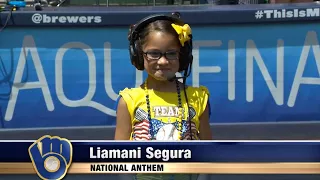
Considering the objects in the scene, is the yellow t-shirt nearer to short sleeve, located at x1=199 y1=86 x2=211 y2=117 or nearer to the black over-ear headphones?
short sleeve, located at x1=199 y1=86 x2=211 y2=117

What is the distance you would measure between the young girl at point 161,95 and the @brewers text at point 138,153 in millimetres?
224

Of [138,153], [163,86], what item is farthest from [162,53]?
[138,153]

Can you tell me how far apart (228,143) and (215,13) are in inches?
52.6

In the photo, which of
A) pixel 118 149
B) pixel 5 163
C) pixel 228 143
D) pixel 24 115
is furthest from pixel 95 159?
pixel 24 115

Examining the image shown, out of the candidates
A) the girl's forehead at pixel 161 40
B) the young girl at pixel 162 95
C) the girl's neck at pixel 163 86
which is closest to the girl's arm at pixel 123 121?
the young girl at pixel 162 95

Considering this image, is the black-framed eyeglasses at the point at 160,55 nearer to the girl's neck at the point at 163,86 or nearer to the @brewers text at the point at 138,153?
the girl's neck at the point at 163,86

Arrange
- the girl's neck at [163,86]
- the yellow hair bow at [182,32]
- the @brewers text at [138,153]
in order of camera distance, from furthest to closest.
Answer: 1. the girl's neck at [163,86]
2. the yellow hair bow at [182,32]
3. the @brewers text at [138,153]

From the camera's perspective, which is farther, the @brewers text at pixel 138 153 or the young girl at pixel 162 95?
the young girl at pixel 162 95

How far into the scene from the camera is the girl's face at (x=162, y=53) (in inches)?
86.8

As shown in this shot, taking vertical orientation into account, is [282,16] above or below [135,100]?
above

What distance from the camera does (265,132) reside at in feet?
10.6

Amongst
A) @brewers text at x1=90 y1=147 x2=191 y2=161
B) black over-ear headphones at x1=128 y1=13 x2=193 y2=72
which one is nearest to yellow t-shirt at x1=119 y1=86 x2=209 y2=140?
black over-ear headphones at x1=128 y1=13 x2=193 y2=72

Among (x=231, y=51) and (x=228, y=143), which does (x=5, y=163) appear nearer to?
(x=228, y=143)

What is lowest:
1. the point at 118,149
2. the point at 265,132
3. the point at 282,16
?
the point at 265,132
